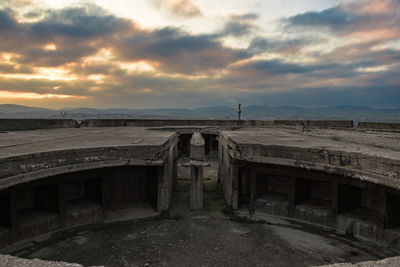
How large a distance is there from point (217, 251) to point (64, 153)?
24.4ft

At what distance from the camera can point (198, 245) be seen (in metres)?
11.4

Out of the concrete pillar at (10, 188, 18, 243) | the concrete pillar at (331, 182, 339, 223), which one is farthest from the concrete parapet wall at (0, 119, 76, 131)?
the concrete pillar at (331, 182, 339, 223)

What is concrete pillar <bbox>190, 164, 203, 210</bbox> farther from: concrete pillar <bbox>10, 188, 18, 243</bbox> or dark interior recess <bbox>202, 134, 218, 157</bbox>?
dark interior recess <bbox>202, 134, 218, 157</bbox>

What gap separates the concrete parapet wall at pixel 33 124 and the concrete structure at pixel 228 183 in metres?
10.1

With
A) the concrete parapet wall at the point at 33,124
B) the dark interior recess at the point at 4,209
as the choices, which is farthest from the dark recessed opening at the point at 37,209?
the concrete parapet wall at the point at 33,124

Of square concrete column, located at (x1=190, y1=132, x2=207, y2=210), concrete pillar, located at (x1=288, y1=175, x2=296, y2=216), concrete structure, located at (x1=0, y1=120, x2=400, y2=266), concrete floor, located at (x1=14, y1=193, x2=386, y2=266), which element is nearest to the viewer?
concrete floor, located at (x1=14, y1=193, x2=386, y2=266)

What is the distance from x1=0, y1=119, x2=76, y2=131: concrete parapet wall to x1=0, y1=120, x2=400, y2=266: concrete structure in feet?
33.0

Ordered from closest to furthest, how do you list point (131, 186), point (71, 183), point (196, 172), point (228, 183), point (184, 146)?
point (71, 183)
point (196, 172)
point (131, 186)
point (228, 183)
point (184, 146)

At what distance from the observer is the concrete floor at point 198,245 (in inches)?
406

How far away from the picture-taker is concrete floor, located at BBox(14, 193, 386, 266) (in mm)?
10312

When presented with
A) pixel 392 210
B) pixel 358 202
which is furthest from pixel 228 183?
pixel 392 210

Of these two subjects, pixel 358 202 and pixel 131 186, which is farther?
pixel 131 186

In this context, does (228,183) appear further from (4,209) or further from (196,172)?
(4,209)

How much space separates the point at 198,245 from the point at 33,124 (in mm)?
20361
